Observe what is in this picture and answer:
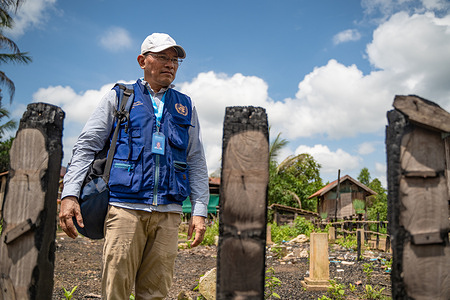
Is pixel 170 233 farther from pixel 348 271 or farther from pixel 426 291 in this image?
pixel 348 271

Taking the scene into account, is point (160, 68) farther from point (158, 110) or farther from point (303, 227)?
point (303, 227)

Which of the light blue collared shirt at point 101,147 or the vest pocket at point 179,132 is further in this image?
the vest pocket at point 179,132

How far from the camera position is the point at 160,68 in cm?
276

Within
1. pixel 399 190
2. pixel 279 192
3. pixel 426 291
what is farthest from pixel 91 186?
pixel 279 192

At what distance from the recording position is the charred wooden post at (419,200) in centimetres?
173

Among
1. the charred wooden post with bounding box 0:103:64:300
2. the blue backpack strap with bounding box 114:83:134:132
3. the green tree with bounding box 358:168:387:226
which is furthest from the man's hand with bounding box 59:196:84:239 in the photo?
the green tree with bounding box 358:168:387:226

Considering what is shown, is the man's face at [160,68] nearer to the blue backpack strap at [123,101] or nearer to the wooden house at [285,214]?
the blue backpack strap at [123,101]

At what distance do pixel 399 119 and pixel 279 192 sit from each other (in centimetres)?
2646

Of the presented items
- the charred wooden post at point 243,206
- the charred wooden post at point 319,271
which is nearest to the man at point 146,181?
the charred wooden post at point 243,206

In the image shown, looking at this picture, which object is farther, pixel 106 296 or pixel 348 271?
pixel 348 271

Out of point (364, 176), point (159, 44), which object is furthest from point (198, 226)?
point (364, 176)

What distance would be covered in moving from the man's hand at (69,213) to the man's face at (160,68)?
104cm

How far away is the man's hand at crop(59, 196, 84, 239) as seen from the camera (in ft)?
7.48

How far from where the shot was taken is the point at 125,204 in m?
2.37
